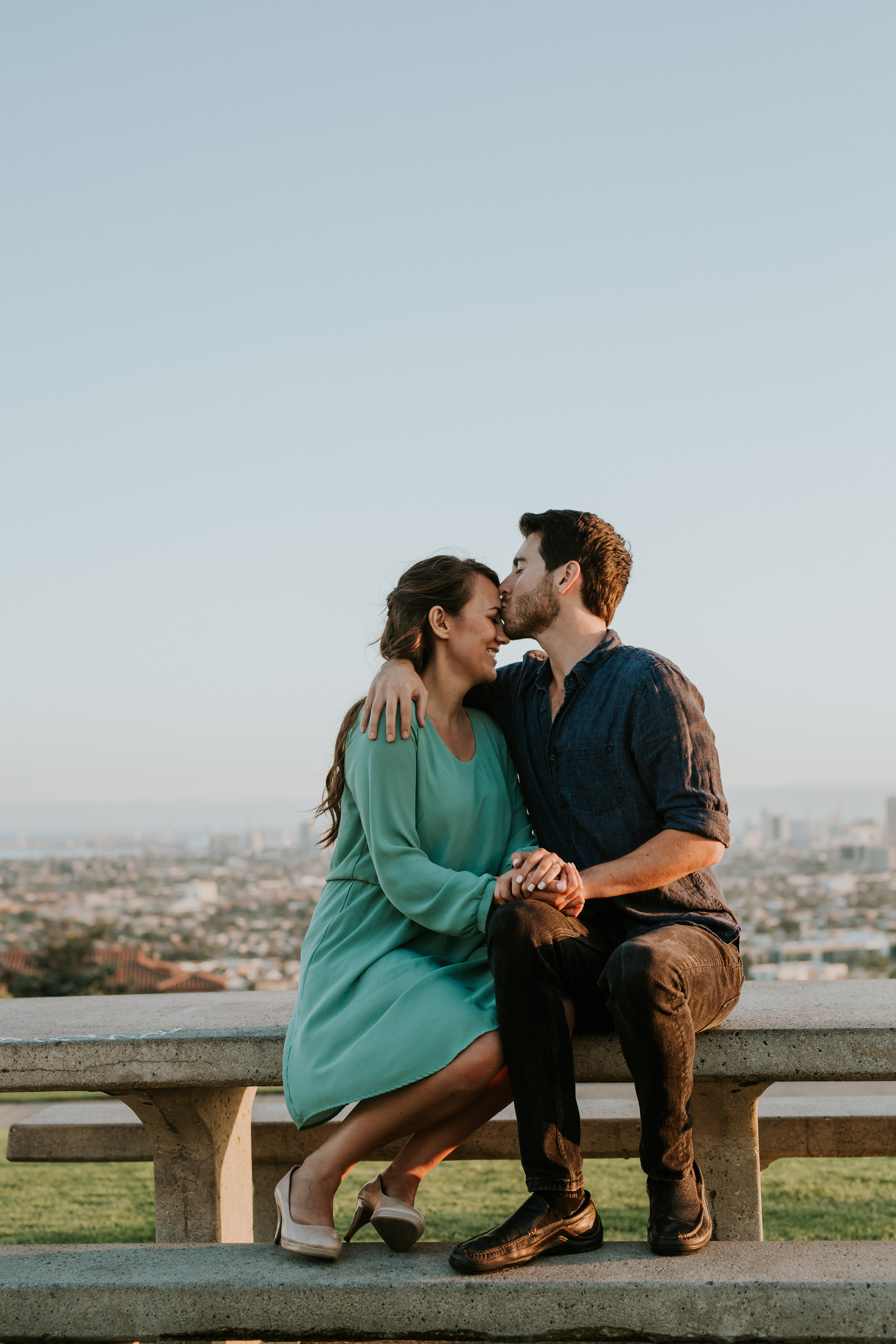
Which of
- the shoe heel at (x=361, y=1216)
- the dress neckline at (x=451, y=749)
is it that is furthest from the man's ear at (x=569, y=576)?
the shoe heel at (x=361, y=1216)

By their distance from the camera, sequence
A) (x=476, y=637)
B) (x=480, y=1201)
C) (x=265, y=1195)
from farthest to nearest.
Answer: (x=480, y=1201) → (x=265, y=1195) → (x=476, y=637)

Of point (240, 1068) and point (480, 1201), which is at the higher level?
point (240, 1068)

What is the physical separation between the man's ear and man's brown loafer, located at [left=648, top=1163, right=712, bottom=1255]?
144cm

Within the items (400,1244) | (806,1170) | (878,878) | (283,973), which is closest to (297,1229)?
(400,1244)

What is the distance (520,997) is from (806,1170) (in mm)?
4944

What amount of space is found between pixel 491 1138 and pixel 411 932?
52.3 inches

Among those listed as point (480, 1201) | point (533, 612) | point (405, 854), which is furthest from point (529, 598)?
point (480, 1201)

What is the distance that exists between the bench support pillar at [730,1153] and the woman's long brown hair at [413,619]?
116 centimetres

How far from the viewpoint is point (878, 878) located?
47.9 m

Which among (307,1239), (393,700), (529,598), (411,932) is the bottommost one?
(307,1239)

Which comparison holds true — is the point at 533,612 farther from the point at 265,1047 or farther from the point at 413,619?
the point at 265,1047

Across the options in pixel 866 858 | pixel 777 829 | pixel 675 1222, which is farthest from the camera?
pixel 777 829

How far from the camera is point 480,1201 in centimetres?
544

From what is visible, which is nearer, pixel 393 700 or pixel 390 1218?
pixel 390 1218
